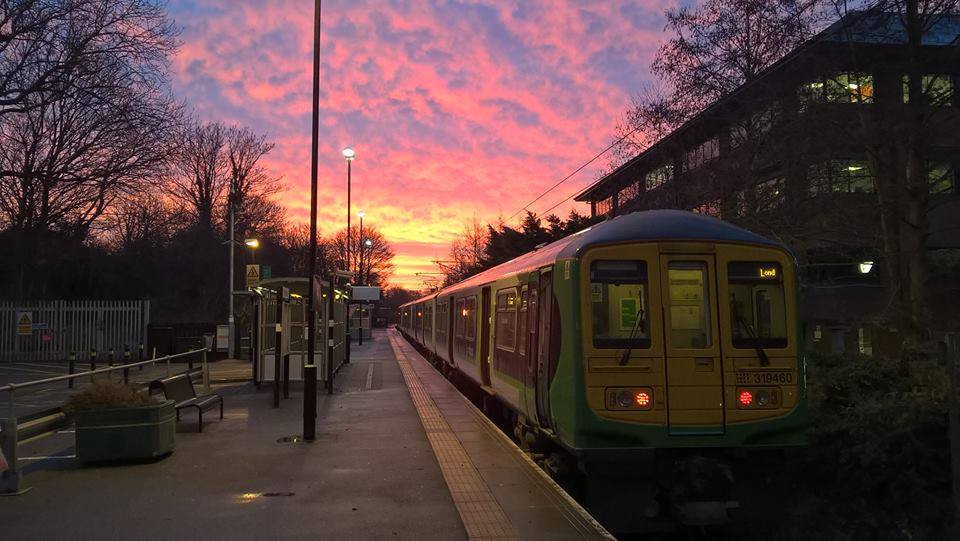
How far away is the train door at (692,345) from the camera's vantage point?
20.7 ft

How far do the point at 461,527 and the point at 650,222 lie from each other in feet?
11.6

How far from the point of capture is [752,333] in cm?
661

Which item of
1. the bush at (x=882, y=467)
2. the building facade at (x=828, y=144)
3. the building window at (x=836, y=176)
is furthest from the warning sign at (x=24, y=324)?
the building window at (x=836, y=176)

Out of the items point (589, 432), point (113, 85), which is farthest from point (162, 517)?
point (113, 85)

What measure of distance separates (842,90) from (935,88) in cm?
165

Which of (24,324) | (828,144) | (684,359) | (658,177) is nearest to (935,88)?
(828,144)

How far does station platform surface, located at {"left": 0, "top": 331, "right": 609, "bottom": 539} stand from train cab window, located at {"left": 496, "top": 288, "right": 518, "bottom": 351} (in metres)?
1.35

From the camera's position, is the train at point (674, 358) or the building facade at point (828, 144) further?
the building facade at point (828, 144)

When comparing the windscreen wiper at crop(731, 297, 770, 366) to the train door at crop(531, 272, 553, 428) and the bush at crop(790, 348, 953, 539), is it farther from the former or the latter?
the bush at crop(790, 348, 953, 539)

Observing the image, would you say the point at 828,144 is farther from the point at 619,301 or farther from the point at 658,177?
the point at 619,301

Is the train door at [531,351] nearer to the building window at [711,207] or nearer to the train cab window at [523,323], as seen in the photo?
the train cab window at [523,323]

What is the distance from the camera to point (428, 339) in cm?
2830

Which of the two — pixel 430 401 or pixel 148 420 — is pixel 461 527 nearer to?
pixel 148 420

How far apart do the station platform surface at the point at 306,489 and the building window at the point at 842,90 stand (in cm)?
985
